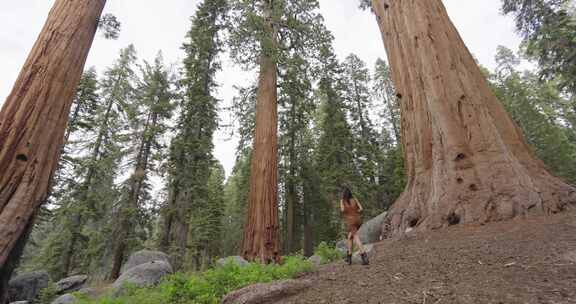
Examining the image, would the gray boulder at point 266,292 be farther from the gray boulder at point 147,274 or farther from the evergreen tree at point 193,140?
the evergreen tree at point 193,140

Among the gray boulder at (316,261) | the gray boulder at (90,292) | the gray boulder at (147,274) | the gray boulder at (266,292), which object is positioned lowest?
the gray boulder at (90,292)

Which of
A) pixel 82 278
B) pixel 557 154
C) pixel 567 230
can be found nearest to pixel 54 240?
pixel 82 278

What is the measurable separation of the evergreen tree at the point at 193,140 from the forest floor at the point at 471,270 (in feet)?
34.8

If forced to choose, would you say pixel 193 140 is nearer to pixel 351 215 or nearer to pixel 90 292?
pixel 90 292

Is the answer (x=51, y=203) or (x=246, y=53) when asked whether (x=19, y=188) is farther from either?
(x=51, y=203)

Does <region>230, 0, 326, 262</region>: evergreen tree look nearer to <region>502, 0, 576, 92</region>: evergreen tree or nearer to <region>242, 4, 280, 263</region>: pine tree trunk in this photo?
<region>242, 4, 280, 263</region>: pine tree trunk

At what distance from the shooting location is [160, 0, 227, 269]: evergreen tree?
13.4 meters

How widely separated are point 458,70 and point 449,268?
15.6ft

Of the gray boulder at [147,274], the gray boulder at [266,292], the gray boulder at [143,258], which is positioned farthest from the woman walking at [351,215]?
the gray boulder at [143,258]

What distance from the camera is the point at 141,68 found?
16.7m

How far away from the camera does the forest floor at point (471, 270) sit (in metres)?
2.39

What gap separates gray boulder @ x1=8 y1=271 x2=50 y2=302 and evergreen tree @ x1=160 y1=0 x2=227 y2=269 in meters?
4.74

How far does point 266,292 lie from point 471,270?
2347mm

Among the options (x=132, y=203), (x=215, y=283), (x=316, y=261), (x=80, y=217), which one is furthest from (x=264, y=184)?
(x=80, y=217)
